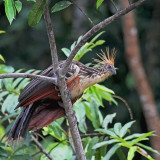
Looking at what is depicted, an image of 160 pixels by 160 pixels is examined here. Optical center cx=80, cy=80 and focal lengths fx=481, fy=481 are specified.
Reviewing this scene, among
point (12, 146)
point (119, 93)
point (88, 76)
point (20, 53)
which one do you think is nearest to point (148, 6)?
point (119, 93)

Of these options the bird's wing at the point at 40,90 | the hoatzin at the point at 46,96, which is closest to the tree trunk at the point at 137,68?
the hoatzin at the point at 46,96

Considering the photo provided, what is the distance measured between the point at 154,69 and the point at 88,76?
3.24 m

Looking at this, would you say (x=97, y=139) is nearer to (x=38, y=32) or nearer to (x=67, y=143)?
(x=67, y=143)

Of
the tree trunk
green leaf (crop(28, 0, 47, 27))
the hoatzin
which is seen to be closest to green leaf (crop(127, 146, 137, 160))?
the hoatzin

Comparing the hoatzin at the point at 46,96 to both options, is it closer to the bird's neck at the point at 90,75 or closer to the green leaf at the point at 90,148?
the bird's neck at the point at 90,75

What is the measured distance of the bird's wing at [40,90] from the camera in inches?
113

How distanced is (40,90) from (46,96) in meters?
0.08

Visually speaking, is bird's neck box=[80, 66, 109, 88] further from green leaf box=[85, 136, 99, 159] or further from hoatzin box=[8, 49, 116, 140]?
green leaf box=[85, 136, 99, 159]

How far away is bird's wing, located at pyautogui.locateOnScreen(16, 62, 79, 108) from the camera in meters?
2.88

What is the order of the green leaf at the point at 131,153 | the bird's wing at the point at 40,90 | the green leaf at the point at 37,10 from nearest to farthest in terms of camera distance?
the green leaf at the point at 37,10, the green leaf at the point at 131,153, the bird's wing at the point at 40,90

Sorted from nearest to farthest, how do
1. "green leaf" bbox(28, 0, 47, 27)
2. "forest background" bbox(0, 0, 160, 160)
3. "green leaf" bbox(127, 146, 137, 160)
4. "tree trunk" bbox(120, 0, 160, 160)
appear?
"green leaf" bbox(28, 0, 47, 27), "green leaf" bbox(127, 146, 137, 160), "tree trunk" bbox(120, 0, 160, 160), "forest background" bbox(0, 0, 160, 160)

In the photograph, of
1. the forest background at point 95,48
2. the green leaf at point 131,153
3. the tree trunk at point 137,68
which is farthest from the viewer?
the forest background at point 95,48

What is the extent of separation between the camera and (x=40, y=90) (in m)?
2.93

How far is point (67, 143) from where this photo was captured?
10.3 feet
